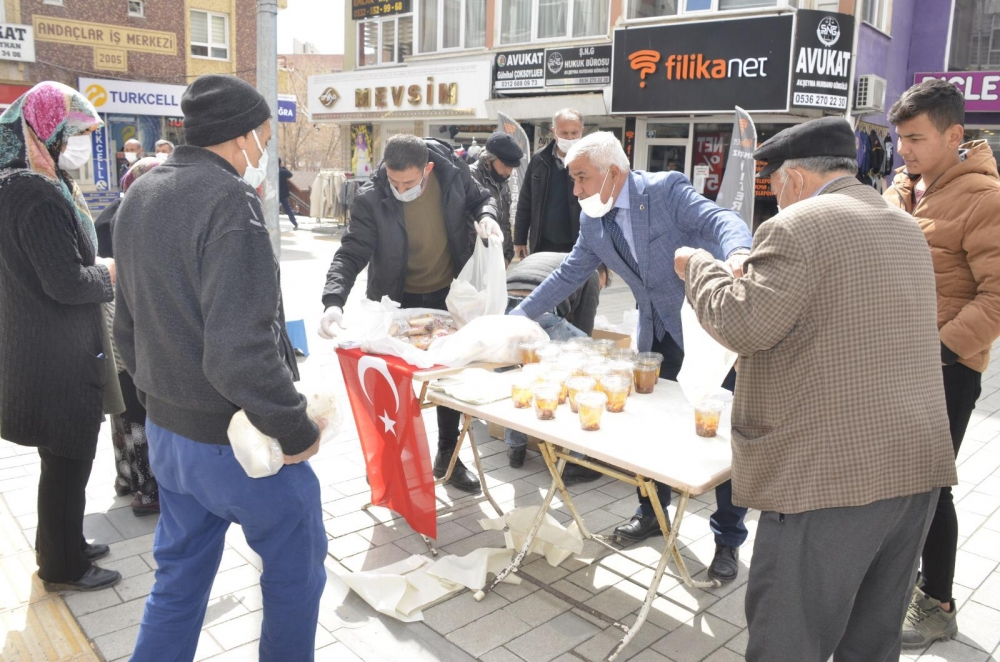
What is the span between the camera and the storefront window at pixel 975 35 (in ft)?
43.5

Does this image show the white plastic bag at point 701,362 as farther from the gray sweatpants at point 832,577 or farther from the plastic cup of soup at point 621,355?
the gray sweatpants at point 832,577

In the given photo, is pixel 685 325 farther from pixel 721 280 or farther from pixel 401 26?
pixel 401 26

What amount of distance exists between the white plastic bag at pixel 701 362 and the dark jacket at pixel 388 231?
1.56 meters

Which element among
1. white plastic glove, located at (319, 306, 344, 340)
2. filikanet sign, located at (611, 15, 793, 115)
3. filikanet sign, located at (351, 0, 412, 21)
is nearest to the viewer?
white plastic glove, located at (319, 306, 344, 340)

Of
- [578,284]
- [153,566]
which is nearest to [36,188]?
[153,566]

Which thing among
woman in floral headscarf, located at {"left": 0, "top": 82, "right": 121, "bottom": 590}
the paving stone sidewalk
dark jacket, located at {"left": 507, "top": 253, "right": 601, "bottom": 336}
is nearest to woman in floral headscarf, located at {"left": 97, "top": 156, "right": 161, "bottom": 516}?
the paving stone sidewalk

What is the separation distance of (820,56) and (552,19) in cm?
566

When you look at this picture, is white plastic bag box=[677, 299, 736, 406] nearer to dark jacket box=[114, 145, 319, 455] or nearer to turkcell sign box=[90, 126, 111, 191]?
dark jacket box=[114, 145, 319, 455]

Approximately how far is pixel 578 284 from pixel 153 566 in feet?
7.27

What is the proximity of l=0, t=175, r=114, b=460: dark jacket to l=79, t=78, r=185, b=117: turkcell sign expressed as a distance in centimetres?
1821

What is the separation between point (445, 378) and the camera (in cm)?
331

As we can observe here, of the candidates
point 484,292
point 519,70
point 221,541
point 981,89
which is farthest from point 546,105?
point 221,541

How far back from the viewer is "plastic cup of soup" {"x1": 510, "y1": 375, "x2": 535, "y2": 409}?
2.88 meters

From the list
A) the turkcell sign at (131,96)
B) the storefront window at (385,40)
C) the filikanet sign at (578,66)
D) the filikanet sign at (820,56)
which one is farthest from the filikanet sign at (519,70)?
the turkcell sign at (131,96)
